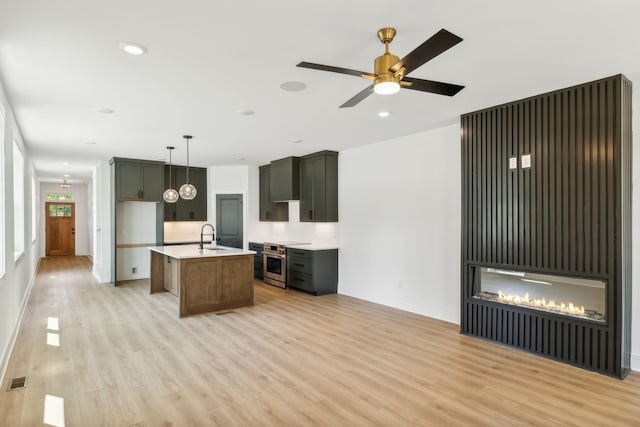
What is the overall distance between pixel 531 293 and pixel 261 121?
3.92 m

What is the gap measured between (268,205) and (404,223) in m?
3.85

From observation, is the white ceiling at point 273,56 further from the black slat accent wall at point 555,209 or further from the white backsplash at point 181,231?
the white backsplash at point 181,231

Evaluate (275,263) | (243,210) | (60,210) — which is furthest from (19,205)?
(60,210)

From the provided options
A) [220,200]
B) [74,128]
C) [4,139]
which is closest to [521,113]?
[4,139]

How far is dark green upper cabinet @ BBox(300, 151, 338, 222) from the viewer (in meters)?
7.09

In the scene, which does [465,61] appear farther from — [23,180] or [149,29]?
[23,180]

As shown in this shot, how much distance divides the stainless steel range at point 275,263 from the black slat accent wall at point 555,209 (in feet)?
12.8

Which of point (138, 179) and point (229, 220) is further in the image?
point (229, 220)

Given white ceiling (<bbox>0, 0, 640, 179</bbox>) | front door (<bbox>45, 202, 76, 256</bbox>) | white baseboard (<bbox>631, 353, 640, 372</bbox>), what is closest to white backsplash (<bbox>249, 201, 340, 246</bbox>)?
white ceiling (<bbox>0, 0, 640, 179</bbox>)

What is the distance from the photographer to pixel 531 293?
4082 millimetres

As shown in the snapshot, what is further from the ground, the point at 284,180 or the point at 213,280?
the point at 284,180

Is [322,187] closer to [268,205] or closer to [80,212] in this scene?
[268,205]

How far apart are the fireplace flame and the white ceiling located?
2.23 meters

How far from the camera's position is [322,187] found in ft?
23.4
